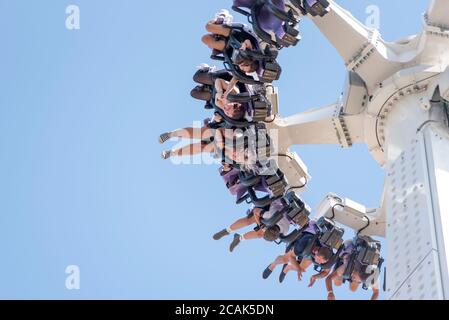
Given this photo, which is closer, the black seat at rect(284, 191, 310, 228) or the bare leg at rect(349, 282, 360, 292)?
the black seat at rect(284, 191, 310, 228)

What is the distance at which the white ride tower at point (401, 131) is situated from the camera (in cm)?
1311

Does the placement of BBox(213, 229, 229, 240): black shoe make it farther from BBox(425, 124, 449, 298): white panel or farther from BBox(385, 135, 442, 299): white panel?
BBox(425, 124, 449, 298): white panel

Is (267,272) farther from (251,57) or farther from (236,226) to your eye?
→ (251,57)

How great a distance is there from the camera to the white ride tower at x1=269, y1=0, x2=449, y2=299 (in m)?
13.1

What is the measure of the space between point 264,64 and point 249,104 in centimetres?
87

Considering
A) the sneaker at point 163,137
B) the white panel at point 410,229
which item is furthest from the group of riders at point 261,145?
the white panel at point 410,229

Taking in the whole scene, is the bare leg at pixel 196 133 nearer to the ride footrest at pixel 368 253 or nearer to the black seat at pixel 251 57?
the black seat at pixel 251 57

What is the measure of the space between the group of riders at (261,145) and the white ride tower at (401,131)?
3.17ft

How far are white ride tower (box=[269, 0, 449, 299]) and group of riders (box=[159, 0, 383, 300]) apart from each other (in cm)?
97

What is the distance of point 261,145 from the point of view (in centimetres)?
1686

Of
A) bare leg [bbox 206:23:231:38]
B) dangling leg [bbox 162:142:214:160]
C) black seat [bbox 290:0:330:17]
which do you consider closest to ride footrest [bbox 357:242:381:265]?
dangling leg [bbox 162:142:214:160]

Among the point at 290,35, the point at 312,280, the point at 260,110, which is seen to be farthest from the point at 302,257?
the point at 290,35

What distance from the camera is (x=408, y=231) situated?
13.8 metres

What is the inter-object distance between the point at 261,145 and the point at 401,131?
2702 mm
